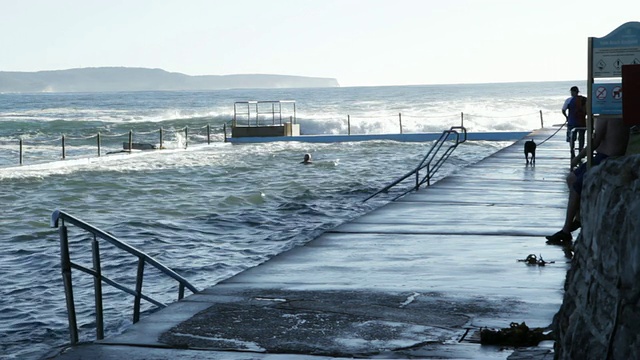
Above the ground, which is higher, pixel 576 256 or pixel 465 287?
pixel 576 256

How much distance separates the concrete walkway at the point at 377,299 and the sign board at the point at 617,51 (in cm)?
180

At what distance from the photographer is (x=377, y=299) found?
8.04m

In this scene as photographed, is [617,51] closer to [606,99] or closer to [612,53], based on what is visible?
[612,53]

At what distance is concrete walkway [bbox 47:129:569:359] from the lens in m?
6.50

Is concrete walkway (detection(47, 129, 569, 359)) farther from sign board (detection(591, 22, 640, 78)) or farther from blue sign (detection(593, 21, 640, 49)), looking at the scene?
blue sign (detection(593, 21, 640, 49))

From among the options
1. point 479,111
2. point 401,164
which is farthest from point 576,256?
point 479,111

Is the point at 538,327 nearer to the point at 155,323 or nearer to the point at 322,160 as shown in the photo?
the point at 155,323

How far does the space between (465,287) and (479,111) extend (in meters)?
84.6

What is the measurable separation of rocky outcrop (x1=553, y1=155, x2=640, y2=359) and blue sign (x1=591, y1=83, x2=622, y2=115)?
3.20 m

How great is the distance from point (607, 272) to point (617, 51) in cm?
434

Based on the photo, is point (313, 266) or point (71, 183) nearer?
point (313, 266)

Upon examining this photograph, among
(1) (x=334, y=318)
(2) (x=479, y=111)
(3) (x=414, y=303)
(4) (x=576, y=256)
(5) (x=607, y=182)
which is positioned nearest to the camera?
(5) (x=607, y=182)

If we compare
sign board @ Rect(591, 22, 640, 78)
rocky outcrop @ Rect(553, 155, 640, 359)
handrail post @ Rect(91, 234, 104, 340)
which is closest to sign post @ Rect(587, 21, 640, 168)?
sign board @ Rect(591, 22, 640, 78)

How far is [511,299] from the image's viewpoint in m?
7.95
